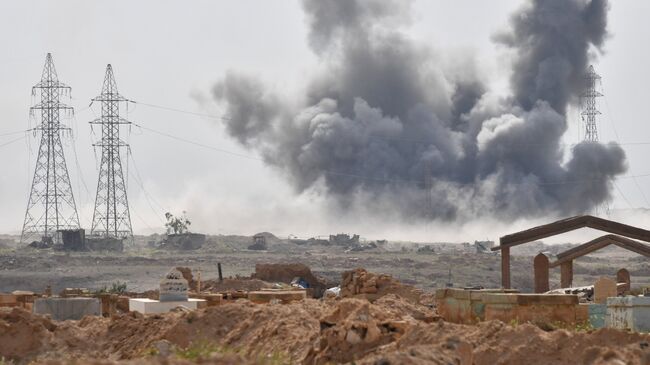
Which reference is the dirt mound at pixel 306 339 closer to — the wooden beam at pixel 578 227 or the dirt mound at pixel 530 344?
the dirt mound at pixel 530 344

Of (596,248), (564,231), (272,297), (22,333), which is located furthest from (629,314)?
(596,248)

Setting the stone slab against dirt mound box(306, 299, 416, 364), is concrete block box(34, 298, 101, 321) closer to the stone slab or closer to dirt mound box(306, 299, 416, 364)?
the stone slab

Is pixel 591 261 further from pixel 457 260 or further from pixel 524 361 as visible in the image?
pixel 524 361

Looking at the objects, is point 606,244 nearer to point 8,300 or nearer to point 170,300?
point 170,300

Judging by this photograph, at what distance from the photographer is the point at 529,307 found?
76.2 feet

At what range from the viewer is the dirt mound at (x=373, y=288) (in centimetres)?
3616

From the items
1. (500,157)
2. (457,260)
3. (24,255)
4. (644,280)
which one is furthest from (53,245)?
(644,280)

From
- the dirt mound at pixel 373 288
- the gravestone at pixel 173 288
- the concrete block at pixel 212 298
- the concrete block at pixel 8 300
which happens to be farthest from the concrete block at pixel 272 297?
the concrete block at pixel 8 300

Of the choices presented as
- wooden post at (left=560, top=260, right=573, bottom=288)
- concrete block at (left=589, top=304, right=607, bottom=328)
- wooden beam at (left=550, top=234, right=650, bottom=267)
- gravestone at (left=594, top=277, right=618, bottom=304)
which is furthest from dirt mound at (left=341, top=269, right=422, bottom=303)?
concrete block at (left=589, top=304, right=607, bottom=328)

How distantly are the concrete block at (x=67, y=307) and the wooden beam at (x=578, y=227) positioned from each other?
40.3 feet

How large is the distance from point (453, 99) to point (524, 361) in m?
106

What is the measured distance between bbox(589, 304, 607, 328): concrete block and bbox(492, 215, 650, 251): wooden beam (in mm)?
12684

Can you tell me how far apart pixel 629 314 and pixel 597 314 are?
98 cm

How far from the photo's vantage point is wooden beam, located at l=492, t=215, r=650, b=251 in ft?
121
